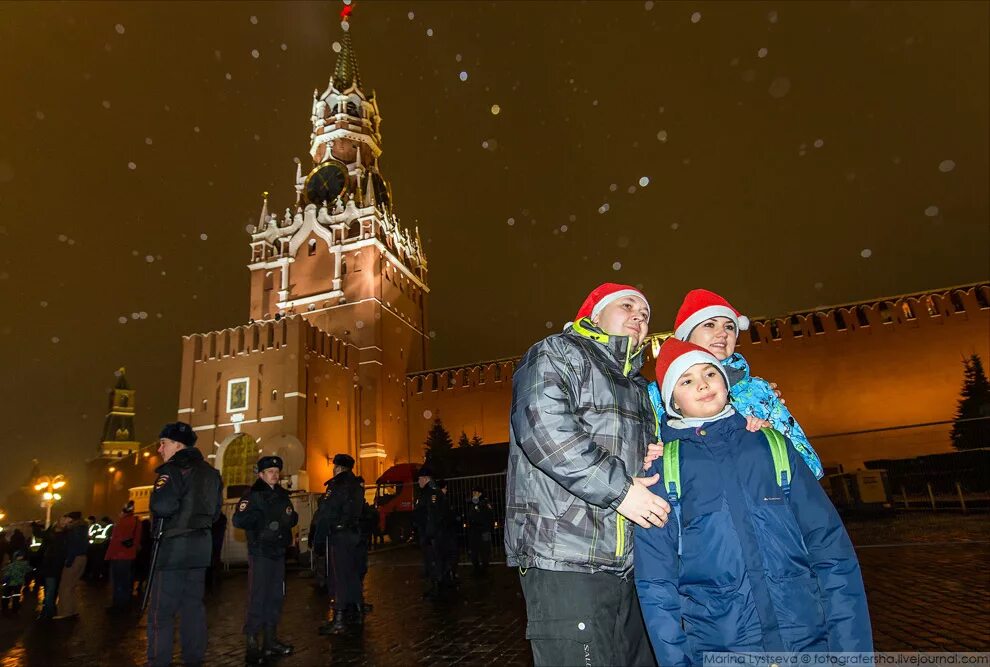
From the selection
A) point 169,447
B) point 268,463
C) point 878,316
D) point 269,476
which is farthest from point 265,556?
point 878,316

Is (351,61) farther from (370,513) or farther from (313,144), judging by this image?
(370,513)

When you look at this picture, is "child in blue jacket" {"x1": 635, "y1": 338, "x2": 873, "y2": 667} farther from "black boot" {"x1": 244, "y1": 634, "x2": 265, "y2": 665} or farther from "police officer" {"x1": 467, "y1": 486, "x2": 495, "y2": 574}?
"police officer" {"x1": 467, "y1": 486, "x2": 495, "y2": 574}

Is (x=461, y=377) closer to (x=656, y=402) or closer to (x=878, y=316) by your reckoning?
(x=878, y=316)

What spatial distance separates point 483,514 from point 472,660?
5671 millimetres

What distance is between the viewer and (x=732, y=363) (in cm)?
259

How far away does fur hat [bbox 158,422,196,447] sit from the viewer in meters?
4.19

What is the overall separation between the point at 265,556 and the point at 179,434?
139 centimetres

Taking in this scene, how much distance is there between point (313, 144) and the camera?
142 feet

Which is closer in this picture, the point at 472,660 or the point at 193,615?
the point at 193,615

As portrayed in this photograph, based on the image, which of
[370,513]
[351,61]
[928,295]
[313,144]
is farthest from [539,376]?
[351,61]

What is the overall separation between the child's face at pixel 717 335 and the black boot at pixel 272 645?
4.29m

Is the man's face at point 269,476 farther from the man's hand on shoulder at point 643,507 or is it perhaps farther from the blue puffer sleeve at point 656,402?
the man's hand on shoulder at point 643,507

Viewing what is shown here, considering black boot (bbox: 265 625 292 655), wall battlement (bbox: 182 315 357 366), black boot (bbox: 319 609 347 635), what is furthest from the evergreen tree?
black boot (bbox: 265 625 292 655)

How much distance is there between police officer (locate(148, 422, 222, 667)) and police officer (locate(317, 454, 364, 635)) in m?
1.70
